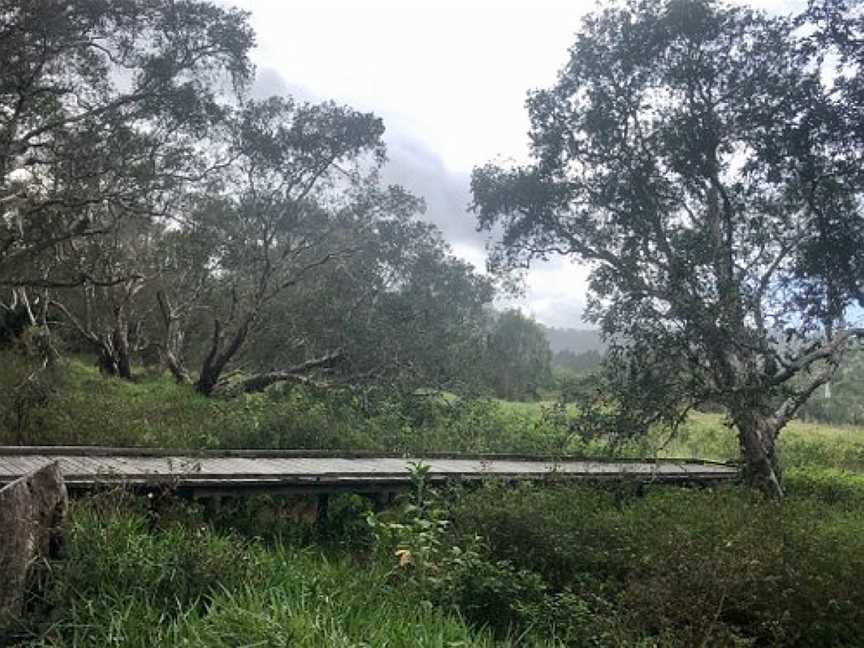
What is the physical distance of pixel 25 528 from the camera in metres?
5.45

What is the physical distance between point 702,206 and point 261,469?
10.1 metres

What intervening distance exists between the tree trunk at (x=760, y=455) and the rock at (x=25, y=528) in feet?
37.1

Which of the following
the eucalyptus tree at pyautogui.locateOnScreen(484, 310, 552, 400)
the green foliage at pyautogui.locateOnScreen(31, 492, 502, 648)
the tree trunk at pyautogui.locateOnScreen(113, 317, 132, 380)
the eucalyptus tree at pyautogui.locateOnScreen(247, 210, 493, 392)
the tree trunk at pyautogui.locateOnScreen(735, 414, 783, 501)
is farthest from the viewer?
the eucalyptus tree at pyautogui.locateOnScreen(484, 310, 552, 400)

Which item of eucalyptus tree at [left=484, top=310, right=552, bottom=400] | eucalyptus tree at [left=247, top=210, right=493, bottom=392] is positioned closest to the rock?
eucalyptus tree at [left=247, top=210, right=493, bottom=392]

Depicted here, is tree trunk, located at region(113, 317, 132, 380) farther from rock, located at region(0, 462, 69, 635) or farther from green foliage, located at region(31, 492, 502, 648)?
rock, located at region(0, 462, 69, 635)

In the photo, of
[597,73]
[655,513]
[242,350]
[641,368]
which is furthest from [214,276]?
[655,513]

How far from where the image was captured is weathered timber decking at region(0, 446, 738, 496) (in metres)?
8.46

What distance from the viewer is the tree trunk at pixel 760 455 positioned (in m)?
13.6

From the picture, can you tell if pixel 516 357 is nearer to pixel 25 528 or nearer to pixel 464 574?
pixel 464 574

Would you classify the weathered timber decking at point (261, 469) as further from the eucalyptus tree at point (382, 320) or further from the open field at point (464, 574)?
the eucalyptus tree at point (382, 320)

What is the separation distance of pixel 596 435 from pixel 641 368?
6.18 feet

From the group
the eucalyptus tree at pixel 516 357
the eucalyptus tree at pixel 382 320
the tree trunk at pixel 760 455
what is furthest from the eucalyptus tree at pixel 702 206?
the eucalyptus tree at pixel 516 357

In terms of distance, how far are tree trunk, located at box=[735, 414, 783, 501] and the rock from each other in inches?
446

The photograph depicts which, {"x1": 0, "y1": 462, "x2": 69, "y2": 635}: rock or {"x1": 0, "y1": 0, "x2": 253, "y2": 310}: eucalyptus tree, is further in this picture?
{"x1": 0, "y1": 0, "x2": 253, "y2": 310}: eucalyptus tree
